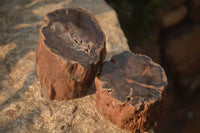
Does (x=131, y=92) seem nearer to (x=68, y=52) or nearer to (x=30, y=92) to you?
(x=68, y=52)

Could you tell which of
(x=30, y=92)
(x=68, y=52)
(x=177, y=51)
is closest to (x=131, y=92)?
(x=68, y=52)

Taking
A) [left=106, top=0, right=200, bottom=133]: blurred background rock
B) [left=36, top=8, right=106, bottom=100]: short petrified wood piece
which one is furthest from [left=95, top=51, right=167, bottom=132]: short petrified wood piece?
[left=106, top=0, right=200, bottom=133]: blurred background rock

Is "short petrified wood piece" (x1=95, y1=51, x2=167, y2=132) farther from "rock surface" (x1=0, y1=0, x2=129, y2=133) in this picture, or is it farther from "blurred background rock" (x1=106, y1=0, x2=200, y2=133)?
"blurred background rock" (x1=106, y1=0, x2=200, y2=133)

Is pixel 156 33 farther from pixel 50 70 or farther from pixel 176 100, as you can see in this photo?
pixel 50 70

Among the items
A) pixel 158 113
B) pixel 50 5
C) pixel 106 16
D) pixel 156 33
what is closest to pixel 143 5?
pixel 156 33

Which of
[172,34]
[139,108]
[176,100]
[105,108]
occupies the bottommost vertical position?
[176,100]

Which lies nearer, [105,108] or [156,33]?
[105,108]
